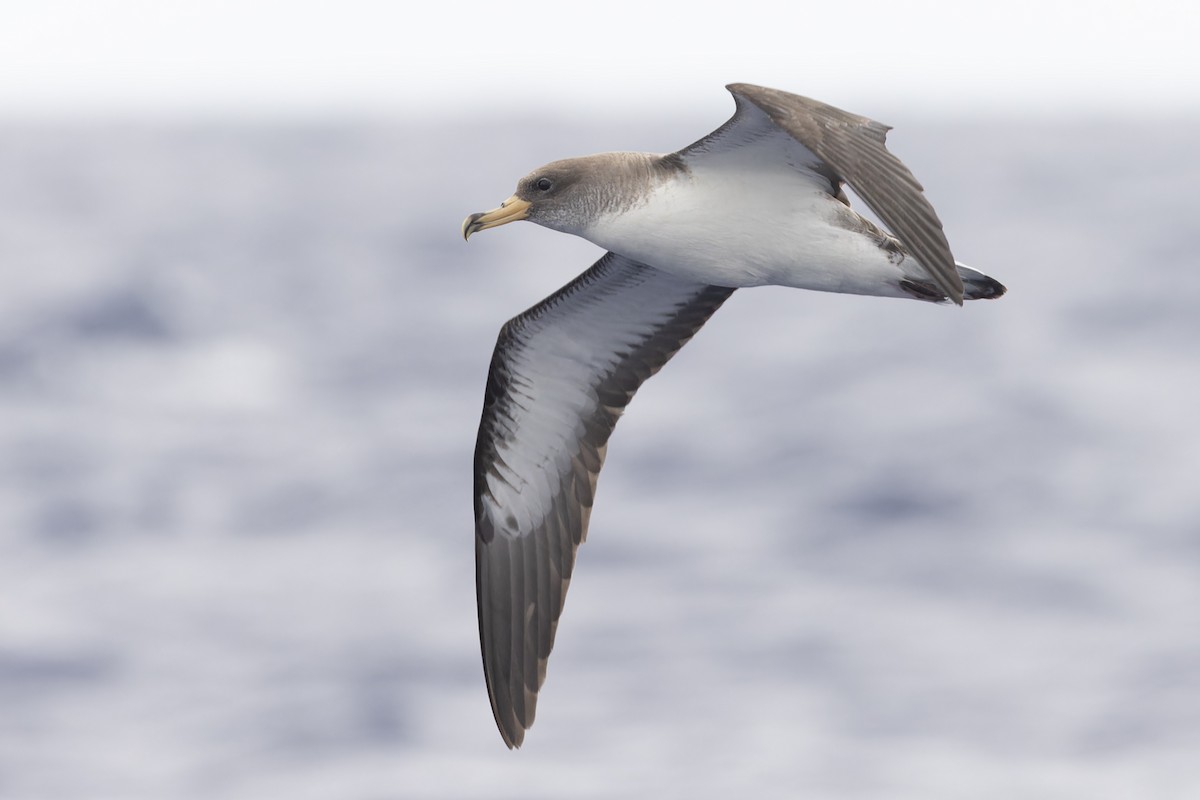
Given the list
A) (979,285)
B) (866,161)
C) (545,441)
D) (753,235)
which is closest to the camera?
(866,161)

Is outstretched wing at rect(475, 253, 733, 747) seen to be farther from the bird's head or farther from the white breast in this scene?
the bird's head

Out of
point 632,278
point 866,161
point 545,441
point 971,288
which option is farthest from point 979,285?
point 545,441

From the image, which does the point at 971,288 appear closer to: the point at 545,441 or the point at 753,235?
the point at 753,235

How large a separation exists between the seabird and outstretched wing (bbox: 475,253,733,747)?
0.05 ft

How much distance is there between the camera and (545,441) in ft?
59.3

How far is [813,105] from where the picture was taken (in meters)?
14.2

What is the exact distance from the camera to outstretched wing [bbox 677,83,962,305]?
13.3 m

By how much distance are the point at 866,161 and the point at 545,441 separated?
18.0 feet

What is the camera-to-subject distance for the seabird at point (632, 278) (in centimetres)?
1406

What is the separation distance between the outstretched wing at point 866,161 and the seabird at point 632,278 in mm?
17

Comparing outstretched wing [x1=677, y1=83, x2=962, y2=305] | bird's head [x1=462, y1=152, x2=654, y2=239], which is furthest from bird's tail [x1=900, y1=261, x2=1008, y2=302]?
bird's head [x1=462, y1=152, x2=654, y2=239]

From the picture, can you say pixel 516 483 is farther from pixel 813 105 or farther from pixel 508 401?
pixel 813 105

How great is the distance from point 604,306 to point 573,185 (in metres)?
2.31

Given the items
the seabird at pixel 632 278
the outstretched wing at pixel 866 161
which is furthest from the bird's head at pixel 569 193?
the outstretched wing at pixel 866 161
